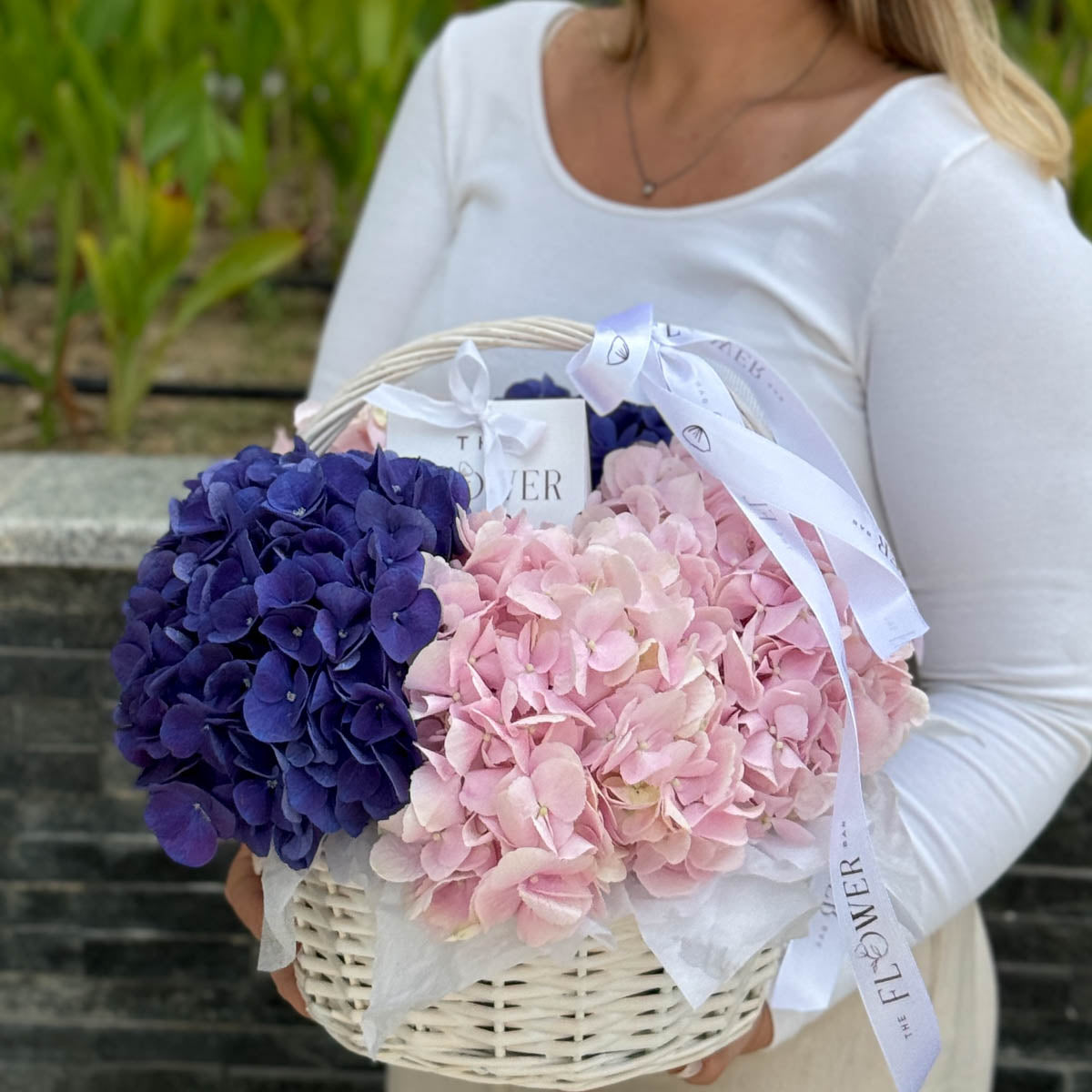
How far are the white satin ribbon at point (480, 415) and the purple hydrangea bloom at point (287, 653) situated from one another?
68 mm

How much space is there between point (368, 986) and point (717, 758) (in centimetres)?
26

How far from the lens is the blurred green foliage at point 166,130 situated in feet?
6.02

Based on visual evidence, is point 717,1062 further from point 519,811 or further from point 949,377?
point 949,377

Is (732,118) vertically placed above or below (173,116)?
above

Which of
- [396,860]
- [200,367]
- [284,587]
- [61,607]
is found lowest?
[200,367]

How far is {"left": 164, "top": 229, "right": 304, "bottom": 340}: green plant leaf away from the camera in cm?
183

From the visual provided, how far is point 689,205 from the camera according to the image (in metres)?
1.12

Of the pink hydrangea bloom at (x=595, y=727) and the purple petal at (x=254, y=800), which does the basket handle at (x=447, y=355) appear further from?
the purple petal at (x=254, y=800)

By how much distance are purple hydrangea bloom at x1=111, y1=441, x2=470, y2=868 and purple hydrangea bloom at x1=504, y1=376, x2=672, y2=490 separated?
0.57ft

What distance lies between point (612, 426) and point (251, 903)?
45cm

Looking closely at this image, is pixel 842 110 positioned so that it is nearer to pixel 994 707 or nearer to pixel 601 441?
pixel 601 441

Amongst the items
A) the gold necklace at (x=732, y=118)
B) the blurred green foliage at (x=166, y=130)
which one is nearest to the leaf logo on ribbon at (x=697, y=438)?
the gold necklace at (x=732, y=118)

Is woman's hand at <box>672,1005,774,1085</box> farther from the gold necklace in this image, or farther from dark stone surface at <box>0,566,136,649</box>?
dark stone surface at <box>0,566,136,649</box>

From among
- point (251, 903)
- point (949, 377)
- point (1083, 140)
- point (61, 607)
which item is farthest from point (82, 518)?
point (1083, 140)
